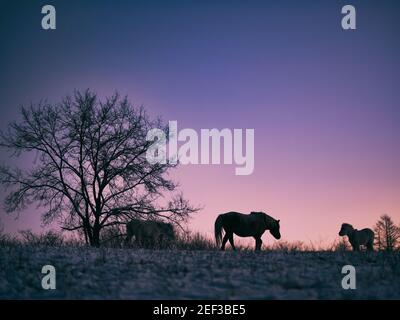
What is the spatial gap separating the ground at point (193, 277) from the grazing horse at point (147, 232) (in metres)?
10.2

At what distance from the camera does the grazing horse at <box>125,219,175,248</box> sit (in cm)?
2083

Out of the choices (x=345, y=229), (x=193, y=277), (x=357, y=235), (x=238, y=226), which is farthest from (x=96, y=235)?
(x=193, y=277)

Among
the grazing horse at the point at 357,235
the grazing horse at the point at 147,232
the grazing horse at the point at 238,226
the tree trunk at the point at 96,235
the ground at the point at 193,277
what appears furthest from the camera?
the grazing horse at the point at 357,235

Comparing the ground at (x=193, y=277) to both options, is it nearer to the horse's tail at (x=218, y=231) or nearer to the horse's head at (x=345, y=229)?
the horse's tail at (x=218, y=231)

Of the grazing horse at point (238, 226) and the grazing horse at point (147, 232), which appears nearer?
the grazing horse at point (238, 226)

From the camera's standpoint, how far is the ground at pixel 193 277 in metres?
7.00

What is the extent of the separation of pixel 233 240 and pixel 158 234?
17.5ft

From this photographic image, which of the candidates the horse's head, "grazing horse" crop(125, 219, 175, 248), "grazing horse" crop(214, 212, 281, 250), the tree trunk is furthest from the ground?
the horse's head

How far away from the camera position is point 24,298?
23.4 ft

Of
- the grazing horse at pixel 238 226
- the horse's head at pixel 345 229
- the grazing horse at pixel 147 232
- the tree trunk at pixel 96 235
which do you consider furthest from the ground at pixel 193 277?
the horse's head at pixel 345 229

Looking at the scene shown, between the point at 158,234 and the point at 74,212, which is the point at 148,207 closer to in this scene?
the point at 158,234
